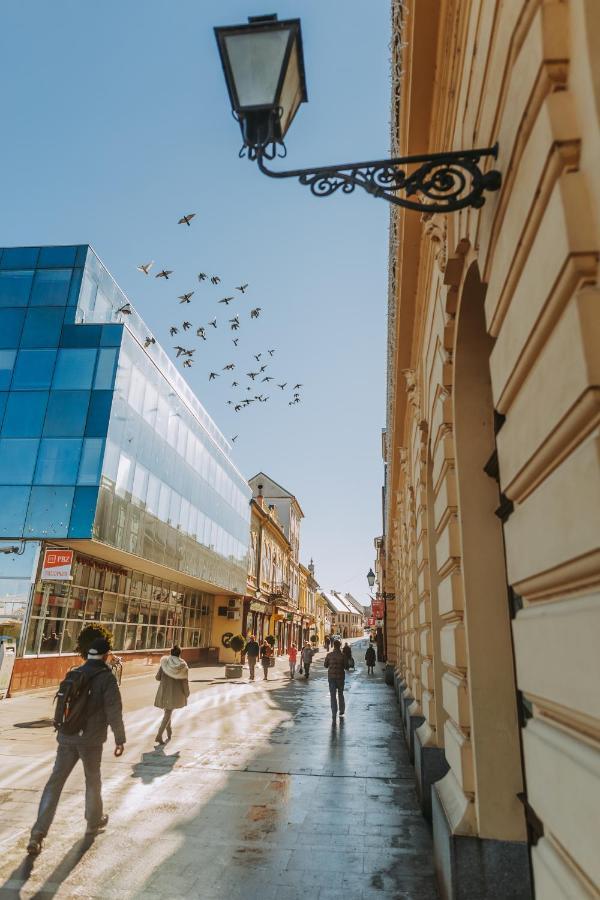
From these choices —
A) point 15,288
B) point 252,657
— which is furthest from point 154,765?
point 15,288

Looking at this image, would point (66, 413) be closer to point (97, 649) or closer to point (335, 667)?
point (335, 667)

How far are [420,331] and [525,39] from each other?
5.75 metres

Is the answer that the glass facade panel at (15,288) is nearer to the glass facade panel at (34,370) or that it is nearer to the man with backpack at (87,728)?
the glass facade panel at (34,370)

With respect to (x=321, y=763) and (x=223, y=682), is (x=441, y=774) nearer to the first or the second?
(x=321, y=763)

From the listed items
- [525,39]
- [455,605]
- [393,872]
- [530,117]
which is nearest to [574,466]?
[530,117]

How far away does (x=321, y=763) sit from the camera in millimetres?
8062

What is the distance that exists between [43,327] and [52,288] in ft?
4.53

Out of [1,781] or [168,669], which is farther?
[168,669]

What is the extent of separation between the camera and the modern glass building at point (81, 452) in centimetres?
1606

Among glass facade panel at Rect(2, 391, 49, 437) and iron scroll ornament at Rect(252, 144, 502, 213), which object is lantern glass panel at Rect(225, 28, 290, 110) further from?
glass facade panel at Rect(2, 391, 49, 437)

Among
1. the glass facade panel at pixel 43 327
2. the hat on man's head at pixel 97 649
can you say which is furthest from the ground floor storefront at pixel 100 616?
the hat on man's head at pixel 97 649

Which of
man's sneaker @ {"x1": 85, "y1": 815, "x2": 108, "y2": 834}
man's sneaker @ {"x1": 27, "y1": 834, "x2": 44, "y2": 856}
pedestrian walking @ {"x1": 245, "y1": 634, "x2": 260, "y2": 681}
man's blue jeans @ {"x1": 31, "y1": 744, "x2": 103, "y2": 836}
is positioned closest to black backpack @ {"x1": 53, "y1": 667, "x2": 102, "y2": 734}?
man's blue jeans @ {"x1": 31, "y1": 744, "x2": 103, "y2": 836}

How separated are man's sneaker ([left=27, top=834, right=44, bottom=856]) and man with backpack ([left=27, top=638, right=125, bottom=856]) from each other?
0.07 metres

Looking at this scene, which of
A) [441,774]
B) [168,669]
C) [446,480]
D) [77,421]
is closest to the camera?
[446,480]
